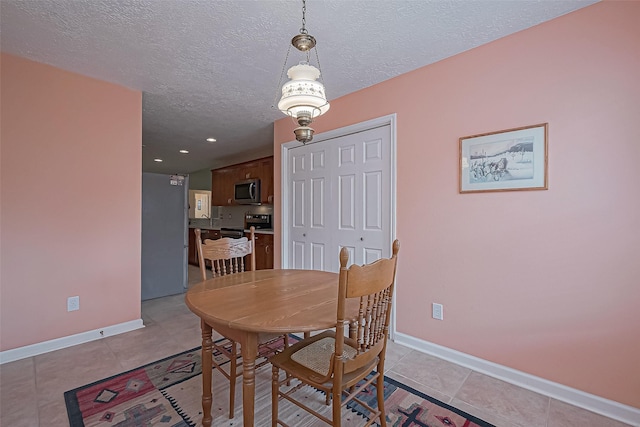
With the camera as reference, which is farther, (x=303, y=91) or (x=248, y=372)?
(x=303, y=91)

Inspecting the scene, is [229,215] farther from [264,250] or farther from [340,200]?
[340,200]

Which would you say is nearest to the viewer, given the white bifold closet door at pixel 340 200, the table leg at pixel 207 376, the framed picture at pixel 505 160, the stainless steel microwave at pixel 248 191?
the table leg at pixel 207 376

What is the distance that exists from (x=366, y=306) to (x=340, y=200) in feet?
6.35

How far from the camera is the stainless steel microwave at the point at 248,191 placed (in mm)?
5438

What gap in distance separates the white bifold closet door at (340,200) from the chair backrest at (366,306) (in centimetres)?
137

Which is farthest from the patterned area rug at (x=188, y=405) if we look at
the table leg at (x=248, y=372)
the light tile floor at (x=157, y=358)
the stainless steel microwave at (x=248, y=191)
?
the stainless steel microwave at (x=248, y=191)

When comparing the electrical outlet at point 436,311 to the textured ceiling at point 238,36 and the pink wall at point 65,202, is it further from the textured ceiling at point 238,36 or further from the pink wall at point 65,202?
the pink wall at point 65,202

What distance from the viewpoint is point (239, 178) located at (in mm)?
5949

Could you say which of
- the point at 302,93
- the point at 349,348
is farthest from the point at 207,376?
the point at 302,93

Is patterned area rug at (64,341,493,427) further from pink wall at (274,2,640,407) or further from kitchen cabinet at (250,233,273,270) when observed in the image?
kitchen cabinet at (250,233,273,270)

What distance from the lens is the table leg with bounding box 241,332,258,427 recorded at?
1226mm

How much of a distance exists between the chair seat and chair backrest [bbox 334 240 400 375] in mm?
86

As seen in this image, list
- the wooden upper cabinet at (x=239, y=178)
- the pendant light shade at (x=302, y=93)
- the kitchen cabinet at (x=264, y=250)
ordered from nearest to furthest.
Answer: the pendant light shade at (x=302, y=93), the kitchen cabinet at (x=264, y=250), the wooden upper cabinet at (x=239, y=178)

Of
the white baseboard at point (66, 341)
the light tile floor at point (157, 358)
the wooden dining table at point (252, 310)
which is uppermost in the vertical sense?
the wooden dining table at point (252, 310)
